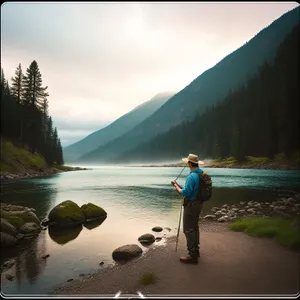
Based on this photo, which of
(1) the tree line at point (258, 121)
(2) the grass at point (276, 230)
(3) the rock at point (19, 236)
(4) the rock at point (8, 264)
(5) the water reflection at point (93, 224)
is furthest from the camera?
(5) the water reflection at point (93, 224)

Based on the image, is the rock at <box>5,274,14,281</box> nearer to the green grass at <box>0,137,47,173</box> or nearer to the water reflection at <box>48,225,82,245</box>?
the water reflection at <box>48,225,82,245</box>

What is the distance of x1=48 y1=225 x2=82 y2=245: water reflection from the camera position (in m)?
11.8

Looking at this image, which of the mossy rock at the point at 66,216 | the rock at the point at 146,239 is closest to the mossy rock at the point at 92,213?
the mossy rock at the point at 66,216

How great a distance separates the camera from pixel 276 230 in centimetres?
912

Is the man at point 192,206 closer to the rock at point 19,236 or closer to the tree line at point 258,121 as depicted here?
the tree line at point 258,121

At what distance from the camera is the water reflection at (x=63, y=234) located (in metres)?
11.8

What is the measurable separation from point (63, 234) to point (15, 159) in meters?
51.7

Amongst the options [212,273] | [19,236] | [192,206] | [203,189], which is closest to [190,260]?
[212,273]

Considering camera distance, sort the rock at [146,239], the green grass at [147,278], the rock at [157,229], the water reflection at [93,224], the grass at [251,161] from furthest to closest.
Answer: the grass at [251,161]
the water reflection at [93,224]
the rock at [157,229]
the rock at [146,239]
the green grass at [147,278]

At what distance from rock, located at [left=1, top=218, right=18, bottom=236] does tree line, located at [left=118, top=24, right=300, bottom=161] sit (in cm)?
1282

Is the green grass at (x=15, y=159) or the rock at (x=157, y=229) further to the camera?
the green grass at (x=15, y=159)

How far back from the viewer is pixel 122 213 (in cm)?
1797

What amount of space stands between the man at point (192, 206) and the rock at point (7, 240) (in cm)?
852

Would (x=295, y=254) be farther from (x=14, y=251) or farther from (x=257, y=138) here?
(x=257, y=138)
